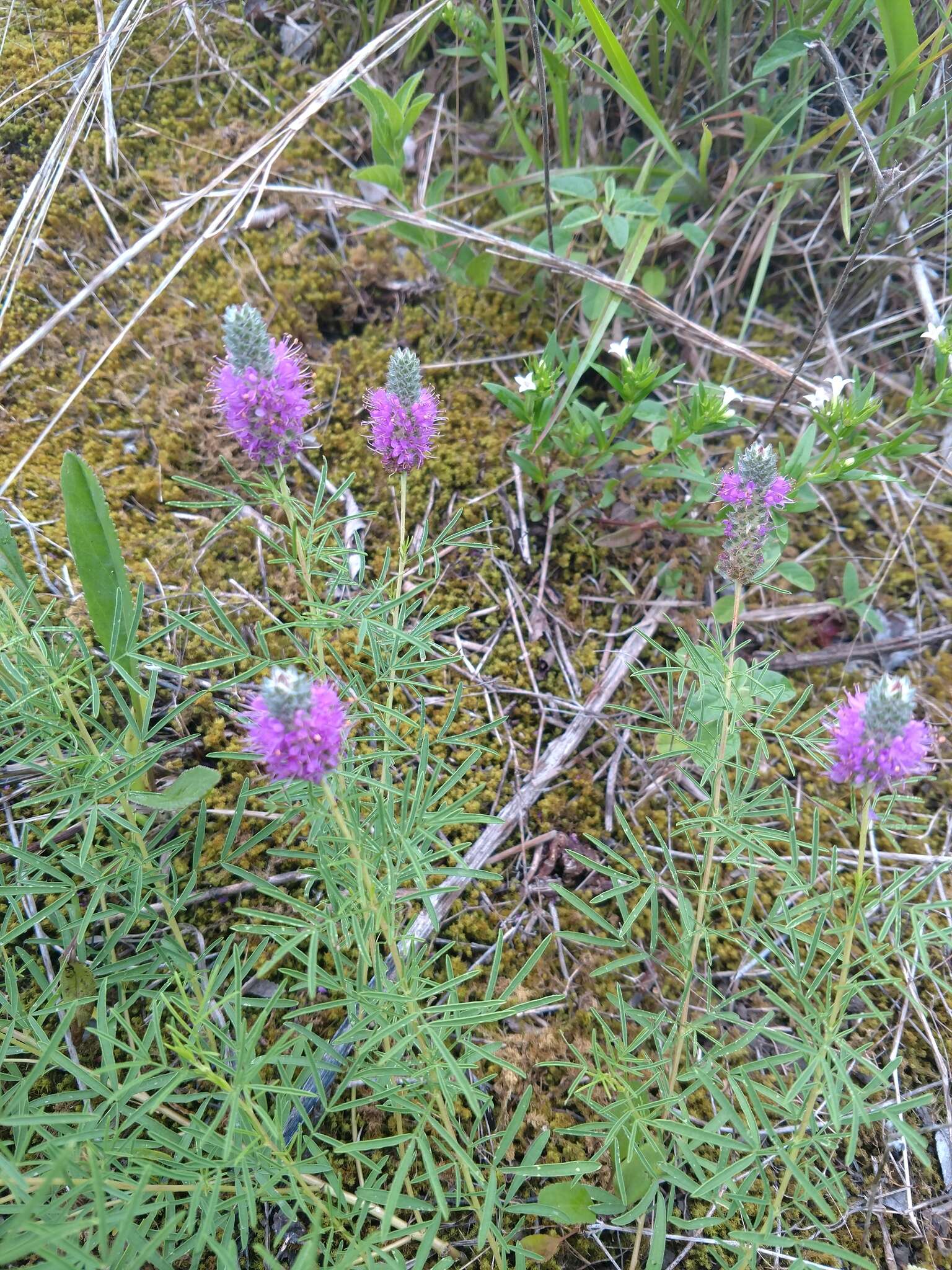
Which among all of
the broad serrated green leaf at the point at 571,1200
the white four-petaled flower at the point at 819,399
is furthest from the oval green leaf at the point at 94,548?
the white four-petaled flower at the point at 819,399

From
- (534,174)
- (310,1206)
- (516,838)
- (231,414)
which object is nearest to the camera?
(231,414)

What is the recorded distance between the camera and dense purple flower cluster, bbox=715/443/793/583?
70.6 inches

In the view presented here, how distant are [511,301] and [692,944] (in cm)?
235

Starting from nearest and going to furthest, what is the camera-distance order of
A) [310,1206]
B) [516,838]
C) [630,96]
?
[310,1206] < [516,838] < [630,96]

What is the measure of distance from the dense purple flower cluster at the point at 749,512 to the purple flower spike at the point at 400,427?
27.6 inches

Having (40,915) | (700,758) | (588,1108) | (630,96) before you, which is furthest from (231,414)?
(630,96)

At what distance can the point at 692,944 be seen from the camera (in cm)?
169

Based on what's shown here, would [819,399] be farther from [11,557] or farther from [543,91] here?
[11,557]

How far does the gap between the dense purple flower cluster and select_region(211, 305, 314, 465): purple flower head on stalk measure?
95cm

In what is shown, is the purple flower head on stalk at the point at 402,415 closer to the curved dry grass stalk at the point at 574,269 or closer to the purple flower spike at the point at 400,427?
the purple flower spike at the point at 400,427

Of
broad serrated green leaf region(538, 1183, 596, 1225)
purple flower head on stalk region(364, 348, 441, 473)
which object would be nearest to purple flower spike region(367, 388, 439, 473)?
purple flower head on stalk region(364, 348, 441, 473)

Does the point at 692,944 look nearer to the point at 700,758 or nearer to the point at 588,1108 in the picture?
the point at 700,758

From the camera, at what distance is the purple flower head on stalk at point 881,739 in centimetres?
143

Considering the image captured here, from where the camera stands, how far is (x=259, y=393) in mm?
1570
